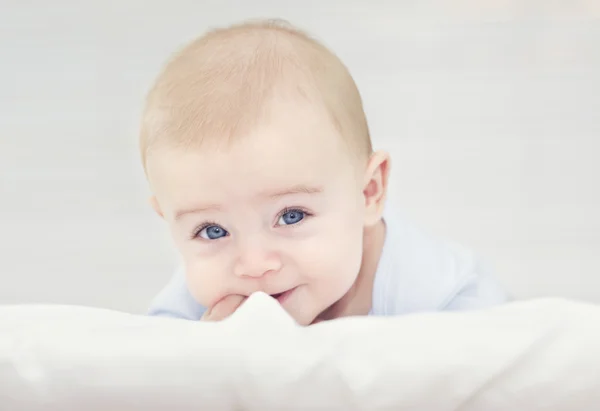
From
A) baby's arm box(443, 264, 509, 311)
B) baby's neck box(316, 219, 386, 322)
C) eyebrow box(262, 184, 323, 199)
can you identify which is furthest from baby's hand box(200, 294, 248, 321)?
baby's arm box(443, 264, 509, 311)

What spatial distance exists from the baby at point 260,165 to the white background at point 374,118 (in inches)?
28.3

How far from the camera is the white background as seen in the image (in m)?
1.60

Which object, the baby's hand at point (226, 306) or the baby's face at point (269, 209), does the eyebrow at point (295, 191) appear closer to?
the baby's face at point (269, 209)

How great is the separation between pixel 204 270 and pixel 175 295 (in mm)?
271

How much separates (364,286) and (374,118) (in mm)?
682

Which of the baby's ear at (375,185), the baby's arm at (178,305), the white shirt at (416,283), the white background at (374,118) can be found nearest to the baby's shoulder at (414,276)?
the white shirt at (416,283)

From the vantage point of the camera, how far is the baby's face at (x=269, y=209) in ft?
2.59

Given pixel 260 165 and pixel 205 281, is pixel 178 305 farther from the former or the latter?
pixel 260 165

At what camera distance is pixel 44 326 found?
1.86 feet

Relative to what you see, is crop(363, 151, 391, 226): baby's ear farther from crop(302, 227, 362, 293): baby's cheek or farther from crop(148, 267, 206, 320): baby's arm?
crop(148, 267, 206, 320): baby's arm

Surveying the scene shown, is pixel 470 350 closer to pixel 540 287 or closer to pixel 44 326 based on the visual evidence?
pixel 44 326

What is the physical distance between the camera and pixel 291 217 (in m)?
0.83

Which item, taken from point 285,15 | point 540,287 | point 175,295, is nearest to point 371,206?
point 175,295

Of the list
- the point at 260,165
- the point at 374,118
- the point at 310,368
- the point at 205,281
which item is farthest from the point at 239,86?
the point at 374,118
